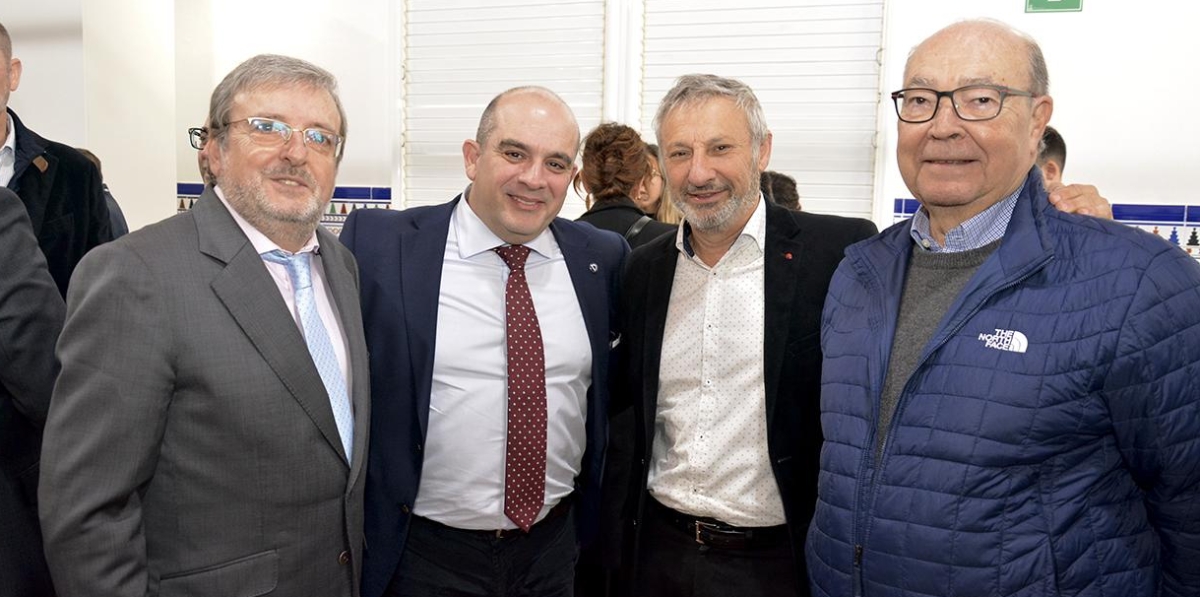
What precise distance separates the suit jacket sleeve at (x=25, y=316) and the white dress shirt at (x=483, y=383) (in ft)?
2.90

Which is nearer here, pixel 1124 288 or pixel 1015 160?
pixel 1124 288

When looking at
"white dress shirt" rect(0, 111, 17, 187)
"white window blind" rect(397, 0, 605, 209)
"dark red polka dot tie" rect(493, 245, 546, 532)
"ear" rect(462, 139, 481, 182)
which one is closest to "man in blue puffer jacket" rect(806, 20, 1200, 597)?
"dark red polka dot tie" rect(493, 245, 546, 532)

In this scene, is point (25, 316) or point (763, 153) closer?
point (25, 316)

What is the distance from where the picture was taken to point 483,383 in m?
2.21

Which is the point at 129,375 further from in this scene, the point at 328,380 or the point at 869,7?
the point at 869,7

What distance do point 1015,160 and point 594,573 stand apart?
214 cm

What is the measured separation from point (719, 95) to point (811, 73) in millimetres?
2911

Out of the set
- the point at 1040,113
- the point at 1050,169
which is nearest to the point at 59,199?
the point at 1040,113

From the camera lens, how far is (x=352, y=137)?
565 cm

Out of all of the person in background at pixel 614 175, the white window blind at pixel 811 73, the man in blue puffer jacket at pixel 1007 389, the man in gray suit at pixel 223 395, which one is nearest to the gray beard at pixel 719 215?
the man in blue puffer jacket at pixel 1007 389

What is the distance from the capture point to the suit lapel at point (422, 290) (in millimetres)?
2158

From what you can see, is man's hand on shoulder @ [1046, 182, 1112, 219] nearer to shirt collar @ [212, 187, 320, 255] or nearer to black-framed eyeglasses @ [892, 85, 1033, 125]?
black-framed eyeglasses @ [892, 85, 1033, 125]

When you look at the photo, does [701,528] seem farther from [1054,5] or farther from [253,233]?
[1054,5]

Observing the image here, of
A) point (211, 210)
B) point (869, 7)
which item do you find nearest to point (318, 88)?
point (211, 210)
